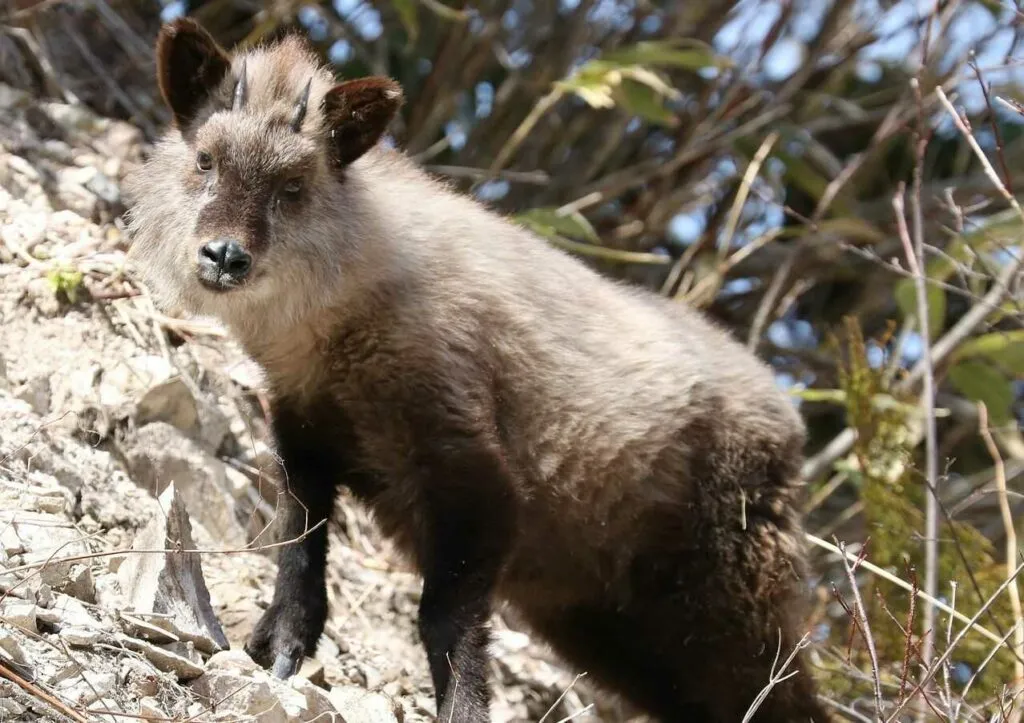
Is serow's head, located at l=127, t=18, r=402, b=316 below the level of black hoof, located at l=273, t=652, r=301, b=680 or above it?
above

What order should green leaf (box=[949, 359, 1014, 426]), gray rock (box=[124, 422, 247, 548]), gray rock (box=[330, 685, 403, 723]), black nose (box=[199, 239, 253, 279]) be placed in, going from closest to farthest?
gray rock (box=[330, 685, 403, 723]), black nose (box=[199, 239, 253, 279]), gray rock (box=[124, 422, 247, 548]), green leaf (box=[949, 359, 1014, 426])

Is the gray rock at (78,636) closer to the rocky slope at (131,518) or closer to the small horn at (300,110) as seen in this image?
the rocky slope at (131,518)

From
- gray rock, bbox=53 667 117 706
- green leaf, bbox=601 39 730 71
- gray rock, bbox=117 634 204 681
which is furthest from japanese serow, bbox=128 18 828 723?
green leaf, bbox=601 39 730 71

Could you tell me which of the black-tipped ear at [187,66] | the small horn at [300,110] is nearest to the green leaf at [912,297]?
the small horn at [300,110]

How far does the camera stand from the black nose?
15.6 ft

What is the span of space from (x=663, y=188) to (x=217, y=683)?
20.4 ft

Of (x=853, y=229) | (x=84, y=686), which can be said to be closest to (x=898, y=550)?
(x=853, y=229)

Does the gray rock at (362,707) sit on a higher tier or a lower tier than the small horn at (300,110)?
lower

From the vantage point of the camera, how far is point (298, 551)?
5.25 meters

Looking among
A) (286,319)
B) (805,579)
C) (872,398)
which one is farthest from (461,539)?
(872,398)

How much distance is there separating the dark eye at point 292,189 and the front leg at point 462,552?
1.10 metres

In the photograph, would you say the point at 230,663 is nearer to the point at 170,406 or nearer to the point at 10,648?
the point at 10,648

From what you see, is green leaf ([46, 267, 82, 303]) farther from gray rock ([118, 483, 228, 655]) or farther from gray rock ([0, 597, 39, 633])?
gray rock ([0, 597, 39, 633])

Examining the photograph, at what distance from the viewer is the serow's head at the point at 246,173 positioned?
490 cm
